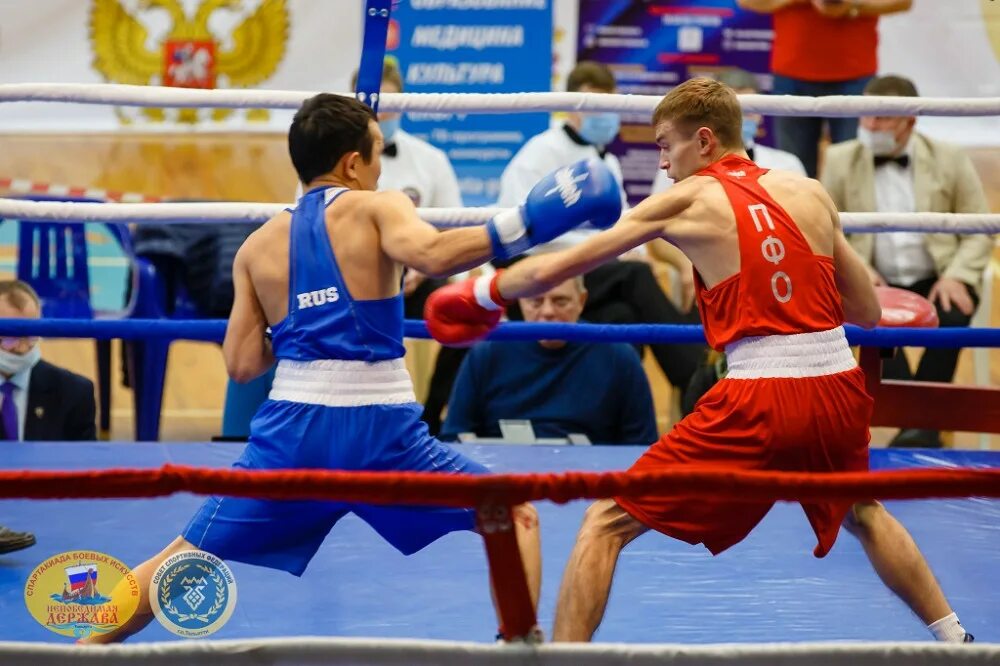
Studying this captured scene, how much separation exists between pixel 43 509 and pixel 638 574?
5.01 feet

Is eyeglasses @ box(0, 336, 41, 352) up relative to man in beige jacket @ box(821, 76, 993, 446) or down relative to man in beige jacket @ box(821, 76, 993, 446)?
down

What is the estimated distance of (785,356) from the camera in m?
2.47

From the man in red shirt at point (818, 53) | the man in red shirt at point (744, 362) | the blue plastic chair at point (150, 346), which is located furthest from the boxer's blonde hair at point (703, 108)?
the man in red shirt at point (818, 53)

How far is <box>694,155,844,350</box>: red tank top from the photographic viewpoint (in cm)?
245

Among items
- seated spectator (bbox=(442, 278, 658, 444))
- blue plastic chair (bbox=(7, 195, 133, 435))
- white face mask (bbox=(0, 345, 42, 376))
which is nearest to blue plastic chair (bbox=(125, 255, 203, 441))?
blue plastic chair (bbox=(7, 195, 133, 435))

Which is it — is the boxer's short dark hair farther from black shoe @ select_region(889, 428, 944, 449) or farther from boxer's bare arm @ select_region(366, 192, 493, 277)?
black shoe @ select_region(889, 428, 944, 449)

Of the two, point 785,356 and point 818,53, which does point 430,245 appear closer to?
point 785,356

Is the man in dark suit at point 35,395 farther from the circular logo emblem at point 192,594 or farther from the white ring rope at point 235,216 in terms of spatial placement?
the circular logo emblem at point 192,594

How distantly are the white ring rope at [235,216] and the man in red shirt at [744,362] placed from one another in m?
1.09

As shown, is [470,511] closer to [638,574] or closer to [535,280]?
[535,280]

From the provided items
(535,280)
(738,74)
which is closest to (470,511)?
(535,280)

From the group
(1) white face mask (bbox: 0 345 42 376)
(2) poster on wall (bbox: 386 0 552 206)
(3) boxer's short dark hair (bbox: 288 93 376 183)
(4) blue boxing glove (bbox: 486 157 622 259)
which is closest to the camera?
(4) blue boxing glove (bbox: 486 157 622 259)

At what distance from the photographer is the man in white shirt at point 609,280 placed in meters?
5.21

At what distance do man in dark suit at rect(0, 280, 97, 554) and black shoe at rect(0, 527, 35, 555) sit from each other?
1.00m
